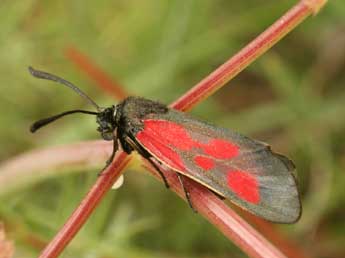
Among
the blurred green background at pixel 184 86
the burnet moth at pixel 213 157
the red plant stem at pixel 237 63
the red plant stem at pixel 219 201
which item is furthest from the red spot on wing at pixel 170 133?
the blurred green background at pixel 184 86

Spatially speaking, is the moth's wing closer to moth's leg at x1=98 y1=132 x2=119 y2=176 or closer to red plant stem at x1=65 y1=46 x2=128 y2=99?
moth's leg at x1=98 y1=132 x2=119 y2=176

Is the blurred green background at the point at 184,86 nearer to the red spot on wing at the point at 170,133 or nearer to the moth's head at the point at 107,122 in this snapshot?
the moth's head at the point at 107,122

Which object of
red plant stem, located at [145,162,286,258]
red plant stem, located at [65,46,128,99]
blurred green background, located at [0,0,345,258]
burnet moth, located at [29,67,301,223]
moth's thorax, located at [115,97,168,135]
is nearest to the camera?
red plant stem, located at [145,162,286,258]

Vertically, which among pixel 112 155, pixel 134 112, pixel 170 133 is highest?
pixel 134 112

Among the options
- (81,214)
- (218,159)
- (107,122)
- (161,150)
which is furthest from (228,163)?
(81,214)

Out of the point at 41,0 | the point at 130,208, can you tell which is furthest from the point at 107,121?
the point at 41,0

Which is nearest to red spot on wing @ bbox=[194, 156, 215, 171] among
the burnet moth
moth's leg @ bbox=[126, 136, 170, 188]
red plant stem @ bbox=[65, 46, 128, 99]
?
the burnet moth

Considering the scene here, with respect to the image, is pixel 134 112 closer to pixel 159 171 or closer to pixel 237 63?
pixel 159 171
